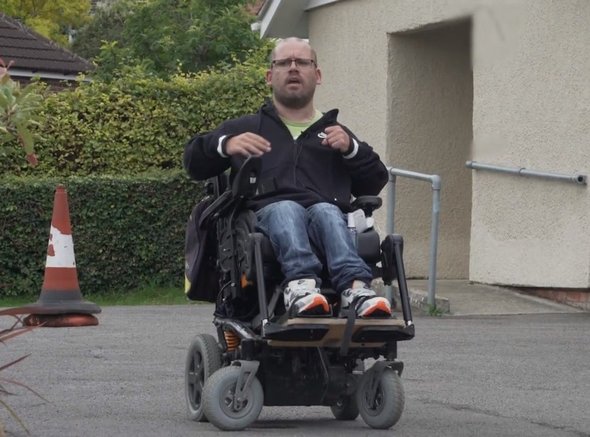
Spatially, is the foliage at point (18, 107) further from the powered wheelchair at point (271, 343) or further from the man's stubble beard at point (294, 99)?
the man's stubble beard at point (294, 99)

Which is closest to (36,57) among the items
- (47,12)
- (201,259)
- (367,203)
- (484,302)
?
(484,302)

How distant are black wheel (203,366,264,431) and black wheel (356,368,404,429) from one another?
1.50 ft

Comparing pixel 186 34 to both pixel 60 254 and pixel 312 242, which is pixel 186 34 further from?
pixel 312 242

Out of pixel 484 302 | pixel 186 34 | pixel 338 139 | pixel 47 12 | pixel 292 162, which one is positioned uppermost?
pixel 47 12

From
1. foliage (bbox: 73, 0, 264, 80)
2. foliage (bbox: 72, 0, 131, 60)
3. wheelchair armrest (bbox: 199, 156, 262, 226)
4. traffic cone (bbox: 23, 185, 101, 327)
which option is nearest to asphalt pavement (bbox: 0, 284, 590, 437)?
traffic cone (bbox: 23, 185, 101, 327)

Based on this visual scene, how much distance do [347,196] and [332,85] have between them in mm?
9236

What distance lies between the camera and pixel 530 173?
41.8ft

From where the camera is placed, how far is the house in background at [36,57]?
75.5ft

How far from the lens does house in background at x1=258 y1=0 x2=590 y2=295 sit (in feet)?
40.3

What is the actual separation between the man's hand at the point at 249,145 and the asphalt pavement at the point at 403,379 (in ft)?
3.86

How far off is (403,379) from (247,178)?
230 centimetres

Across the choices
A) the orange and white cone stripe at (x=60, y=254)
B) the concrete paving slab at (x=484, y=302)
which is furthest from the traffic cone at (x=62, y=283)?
the concrete paving slab at (x=484, y=302)

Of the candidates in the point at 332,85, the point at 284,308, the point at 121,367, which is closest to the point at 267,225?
the point at 284,308

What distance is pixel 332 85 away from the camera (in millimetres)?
16078
